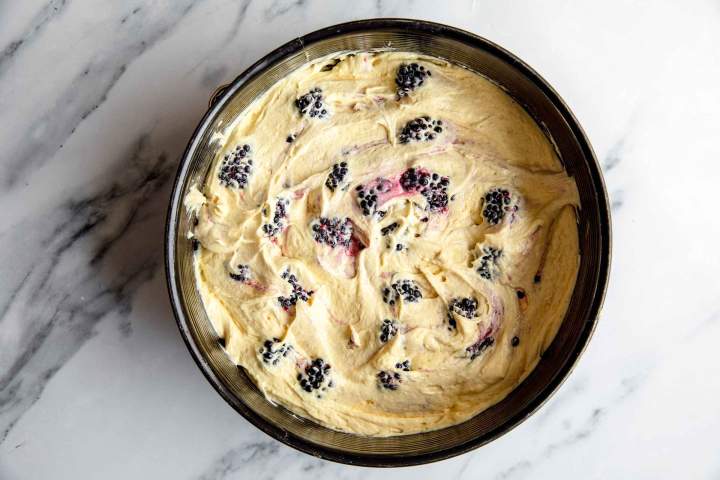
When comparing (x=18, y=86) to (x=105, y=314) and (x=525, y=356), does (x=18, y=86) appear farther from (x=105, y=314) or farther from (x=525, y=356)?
(x=525, y=356)

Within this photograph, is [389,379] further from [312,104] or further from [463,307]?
[312,104]

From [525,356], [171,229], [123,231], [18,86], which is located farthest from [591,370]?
[18,86]

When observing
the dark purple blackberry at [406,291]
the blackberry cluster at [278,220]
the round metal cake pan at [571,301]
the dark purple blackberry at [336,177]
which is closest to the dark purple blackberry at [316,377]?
the round metal cake pan at [571,301]

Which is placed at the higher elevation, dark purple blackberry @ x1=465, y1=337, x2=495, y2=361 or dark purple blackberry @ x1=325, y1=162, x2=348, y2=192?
dark purple blackberry @ x1=325, y1=162, x2=348, y2=192

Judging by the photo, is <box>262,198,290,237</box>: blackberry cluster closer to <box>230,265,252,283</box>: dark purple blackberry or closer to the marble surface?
<box>230,265,252,283</box>: dark purple blackberry

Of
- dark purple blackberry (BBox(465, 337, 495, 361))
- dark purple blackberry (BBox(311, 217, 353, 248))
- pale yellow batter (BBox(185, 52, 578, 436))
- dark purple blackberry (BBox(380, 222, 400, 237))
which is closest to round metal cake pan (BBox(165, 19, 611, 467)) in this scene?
pale yellow batter (BBox(185, 52, 578, 436))

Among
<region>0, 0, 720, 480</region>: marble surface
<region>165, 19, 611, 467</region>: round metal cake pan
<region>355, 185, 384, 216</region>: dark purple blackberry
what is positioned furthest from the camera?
<region>0, 0, 720, 480</region>: marble surface

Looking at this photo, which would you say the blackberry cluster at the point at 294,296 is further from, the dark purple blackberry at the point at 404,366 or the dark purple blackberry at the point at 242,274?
the dark purple blackberry at the point at 404,366
